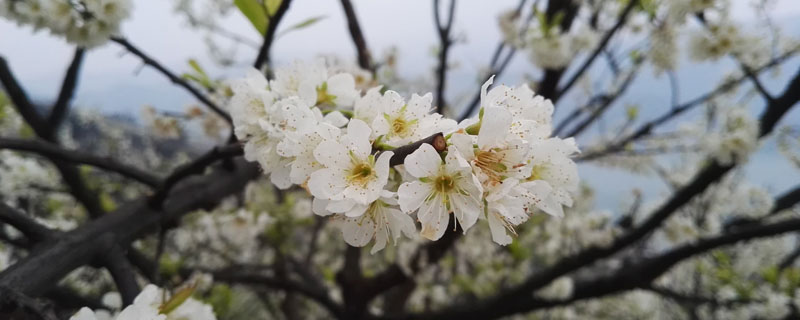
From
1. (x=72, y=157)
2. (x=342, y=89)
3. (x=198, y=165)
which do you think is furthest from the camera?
(x=72, y=157)

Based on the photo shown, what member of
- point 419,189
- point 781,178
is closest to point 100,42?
point 419,189

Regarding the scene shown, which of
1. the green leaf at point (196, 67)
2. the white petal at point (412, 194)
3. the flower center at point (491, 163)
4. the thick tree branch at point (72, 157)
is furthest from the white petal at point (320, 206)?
Answer: the thick tree branch at point (72, 157)

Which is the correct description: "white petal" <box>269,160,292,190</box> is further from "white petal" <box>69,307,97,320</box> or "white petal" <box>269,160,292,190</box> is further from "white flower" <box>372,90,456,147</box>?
"white petal" <box>69,307,97,320</box>

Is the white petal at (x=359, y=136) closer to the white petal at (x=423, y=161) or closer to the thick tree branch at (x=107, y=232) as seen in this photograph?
the white petal at (x=423, y=161)

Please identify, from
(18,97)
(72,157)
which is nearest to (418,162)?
(72,157)

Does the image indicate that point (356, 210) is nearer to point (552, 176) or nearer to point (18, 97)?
point (552, 176)
